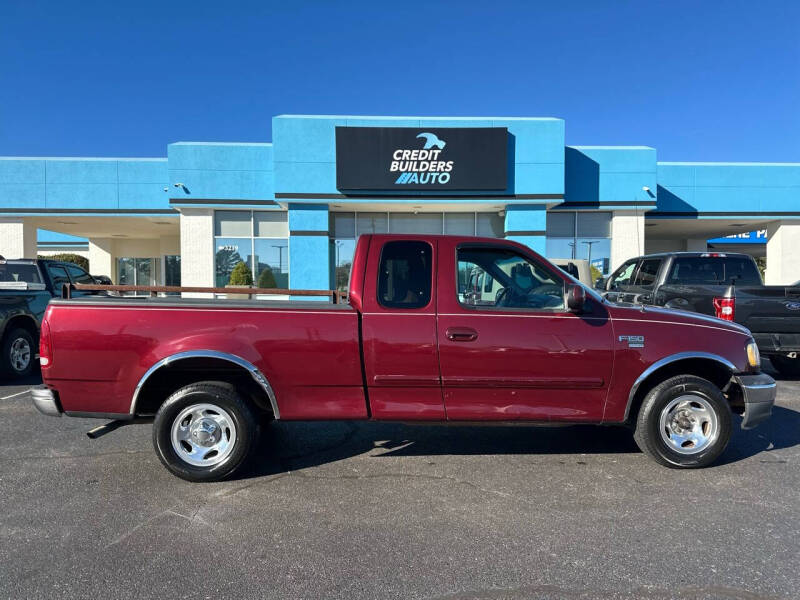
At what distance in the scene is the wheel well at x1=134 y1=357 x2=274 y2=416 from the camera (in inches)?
150

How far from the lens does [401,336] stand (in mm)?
3744

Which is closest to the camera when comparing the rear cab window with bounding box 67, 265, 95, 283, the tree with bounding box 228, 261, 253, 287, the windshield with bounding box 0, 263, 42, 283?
the windshield with bounding box 0, 263, 42, 283

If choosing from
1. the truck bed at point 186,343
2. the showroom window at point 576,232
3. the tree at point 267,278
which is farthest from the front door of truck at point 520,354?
the showroom window at point 576,232

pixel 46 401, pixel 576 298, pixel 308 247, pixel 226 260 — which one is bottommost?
pixel 46 401

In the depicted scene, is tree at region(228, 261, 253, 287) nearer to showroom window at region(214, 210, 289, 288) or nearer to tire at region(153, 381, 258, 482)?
showroom window at region(214, 210, 289, 288)

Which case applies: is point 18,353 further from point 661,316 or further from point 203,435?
point 661,316

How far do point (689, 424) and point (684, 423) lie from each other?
0.05m

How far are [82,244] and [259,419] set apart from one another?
3454 cm

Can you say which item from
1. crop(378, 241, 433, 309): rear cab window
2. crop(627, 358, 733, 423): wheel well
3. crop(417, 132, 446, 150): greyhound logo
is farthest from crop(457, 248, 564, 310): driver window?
crop(417, 132, 446, 150): greyhound logo

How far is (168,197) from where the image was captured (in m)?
18.5

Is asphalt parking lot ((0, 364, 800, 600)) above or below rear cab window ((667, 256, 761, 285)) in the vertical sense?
below

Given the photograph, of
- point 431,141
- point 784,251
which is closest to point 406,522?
point 431,141

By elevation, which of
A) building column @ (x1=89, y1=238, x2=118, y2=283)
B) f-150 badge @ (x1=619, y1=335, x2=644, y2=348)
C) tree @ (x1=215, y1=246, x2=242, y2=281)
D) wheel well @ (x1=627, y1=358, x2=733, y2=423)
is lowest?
wheel well @ (x1=627, y1=358, x2=733, y2=423)

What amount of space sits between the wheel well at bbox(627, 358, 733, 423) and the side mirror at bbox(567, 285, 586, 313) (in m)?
0.85
